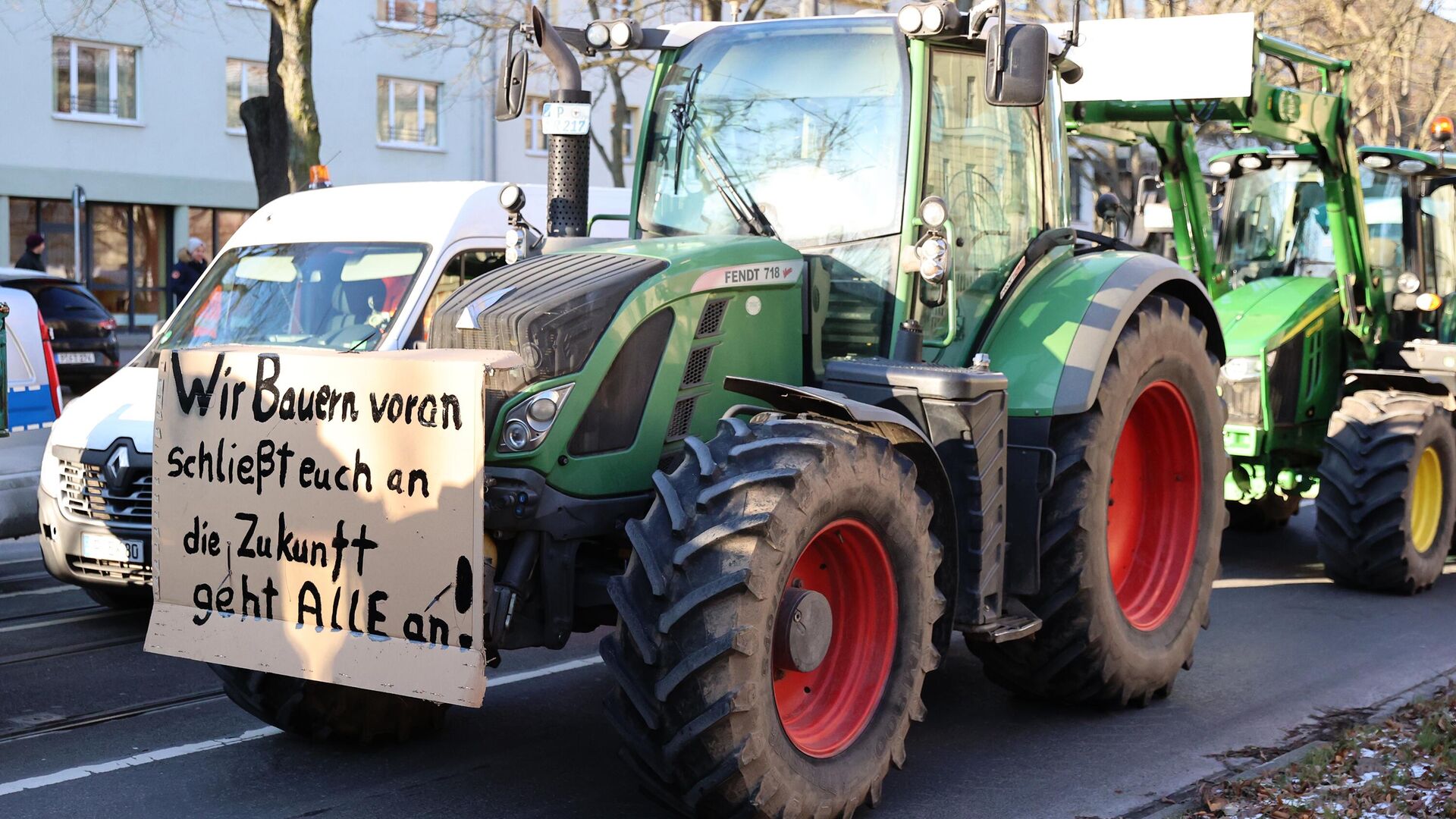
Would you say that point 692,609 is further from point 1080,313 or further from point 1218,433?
point 1218,433

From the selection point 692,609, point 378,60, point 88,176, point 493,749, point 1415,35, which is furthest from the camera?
point 378,60

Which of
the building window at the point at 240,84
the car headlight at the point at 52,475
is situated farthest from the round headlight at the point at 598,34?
the building window at the point at 240,84

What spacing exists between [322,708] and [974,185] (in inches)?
122

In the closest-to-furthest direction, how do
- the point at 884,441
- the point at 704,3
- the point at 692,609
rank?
1. the point at 692,609
2. the point at 884,441
3. the point at 704,3

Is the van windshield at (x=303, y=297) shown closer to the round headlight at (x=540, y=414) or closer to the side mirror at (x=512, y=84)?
the side mirror at (x=512, y=84)

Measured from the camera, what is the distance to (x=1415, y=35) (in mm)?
26031

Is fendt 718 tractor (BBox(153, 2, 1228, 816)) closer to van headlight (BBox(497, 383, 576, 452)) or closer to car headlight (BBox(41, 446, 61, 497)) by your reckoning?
van headlight (BBox(497, 383, 576, 452))

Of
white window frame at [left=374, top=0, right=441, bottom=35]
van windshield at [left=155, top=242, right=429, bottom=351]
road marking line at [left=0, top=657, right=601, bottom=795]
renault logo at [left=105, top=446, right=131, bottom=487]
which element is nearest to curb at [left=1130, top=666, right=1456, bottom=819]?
road marking line at [left=0, top=657, right=601, bottom=795]

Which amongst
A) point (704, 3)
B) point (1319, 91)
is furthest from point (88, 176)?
point (1319, 91)

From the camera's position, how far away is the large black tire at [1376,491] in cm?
909

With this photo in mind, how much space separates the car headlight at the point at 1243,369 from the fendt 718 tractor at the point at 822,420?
2425mm

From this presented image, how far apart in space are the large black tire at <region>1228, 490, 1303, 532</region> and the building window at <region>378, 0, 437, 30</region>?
25045 millimetres

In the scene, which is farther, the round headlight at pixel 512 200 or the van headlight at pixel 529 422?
the round headlight at pixel 512 200

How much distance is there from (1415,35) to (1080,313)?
2291 cm
